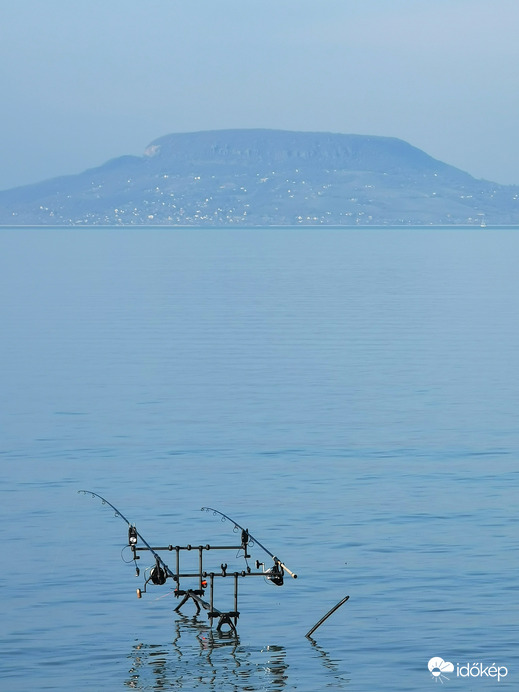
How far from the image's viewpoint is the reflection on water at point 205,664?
20.8 meters

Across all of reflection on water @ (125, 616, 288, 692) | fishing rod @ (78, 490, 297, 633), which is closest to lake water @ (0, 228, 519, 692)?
reflection on water @ (125, 616, 288, 692)

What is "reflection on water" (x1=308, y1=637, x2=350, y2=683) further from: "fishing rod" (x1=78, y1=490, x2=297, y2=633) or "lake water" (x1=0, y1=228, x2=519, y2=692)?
"fishing rod" (x1=78, y1=490, x2=297, y2=633)

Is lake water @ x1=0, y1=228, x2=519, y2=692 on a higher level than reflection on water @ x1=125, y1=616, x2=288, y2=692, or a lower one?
higher

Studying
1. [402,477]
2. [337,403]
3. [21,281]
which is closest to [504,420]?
[337,403]

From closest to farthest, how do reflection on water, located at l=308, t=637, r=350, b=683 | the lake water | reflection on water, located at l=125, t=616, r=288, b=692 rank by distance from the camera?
reflection on water, located at l=125, t=616, r=288, b=692, reflection on water, located at l=308, t=637, r=350, b=683, the lake water

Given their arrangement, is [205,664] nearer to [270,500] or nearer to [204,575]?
[204,575]

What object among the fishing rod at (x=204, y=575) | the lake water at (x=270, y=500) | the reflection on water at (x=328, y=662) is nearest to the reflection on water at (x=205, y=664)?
the lake water at (x=270, y=500)

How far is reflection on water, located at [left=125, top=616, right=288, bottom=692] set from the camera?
68.2 feet

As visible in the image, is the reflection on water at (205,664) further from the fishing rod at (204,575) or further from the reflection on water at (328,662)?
the reflection on water at (328,662)

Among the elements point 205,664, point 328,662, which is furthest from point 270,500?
point 205,664

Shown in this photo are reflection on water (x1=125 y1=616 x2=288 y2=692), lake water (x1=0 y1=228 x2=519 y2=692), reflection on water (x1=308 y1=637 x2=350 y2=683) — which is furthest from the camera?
lake water (x1=0 y1=228 x2=519 y2=692)

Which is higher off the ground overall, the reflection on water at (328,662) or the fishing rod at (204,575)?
the fishing rod at (204,575)

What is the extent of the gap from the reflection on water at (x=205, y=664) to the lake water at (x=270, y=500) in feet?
0.15

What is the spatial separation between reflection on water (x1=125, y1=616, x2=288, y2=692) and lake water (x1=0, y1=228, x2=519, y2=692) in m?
0.05
